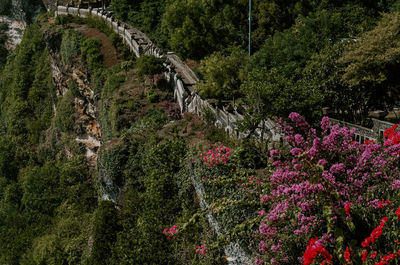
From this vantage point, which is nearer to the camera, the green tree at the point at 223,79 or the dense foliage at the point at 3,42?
the green tree at the point at 223,79

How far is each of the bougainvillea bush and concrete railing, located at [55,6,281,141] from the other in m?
4.82

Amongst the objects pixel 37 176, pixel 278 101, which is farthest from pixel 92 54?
pixel 278 101

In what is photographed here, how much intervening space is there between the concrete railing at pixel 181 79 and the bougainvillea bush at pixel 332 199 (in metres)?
4.82

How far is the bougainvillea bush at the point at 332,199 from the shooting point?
8633 millimetres

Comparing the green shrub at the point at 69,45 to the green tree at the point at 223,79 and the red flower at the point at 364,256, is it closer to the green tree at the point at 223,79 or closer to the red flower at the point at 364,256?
the green tree at the point at 223,79

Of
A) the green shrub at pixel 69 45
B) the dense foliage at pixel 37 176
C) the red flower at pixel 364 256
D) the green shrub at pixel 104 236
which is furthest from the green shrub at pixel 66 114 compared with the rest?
the red flower at pixel 364 256

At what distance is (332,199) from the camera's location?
9109 millimetres

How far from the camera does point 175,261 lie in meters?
15.8

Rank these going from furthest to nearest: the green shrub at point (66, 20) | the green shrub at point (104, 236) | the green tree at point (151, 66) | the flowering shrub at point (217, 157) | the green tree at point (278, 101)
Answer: the green shrub at point (66, 20)
the green tree at point (151, 66)
the green shrub at point (104, 236)
the green tree at point (278, 101)
the flowering shrub at point (217, 157)

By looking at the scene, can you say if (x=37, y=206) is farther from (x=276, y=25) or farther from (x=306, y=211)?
(x=306, y=211)

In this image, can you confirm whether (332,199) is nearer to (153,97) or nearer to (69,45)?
(153,97)

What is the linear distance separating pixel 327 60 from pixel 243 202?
10.3 metres

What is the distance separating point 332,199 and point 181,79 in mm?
20571

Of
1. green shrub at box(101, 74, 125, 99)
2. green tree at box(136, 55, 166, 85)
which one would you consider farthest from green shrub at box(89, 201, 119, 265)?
green shrub at box(101, 74, 125, 99)
